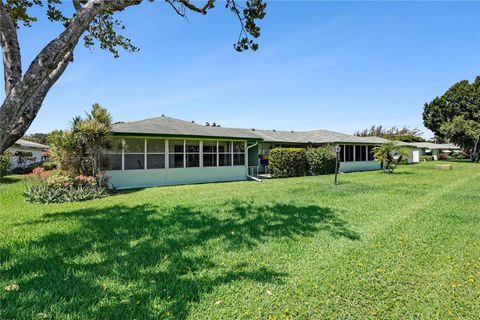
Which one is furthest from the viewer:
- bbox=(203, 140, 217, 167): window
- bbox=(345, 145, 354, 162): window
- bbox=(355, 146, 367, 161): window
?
bbox=(355, 146, 367, 161): window

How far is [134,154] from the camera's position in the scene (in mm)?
13875

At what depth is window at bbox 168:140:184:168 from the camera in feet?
49.3

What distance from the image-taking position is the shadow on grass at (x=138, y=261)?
2902 mm

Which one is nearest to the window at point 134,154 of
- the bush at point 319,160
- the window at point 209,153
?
the window at point 209,153

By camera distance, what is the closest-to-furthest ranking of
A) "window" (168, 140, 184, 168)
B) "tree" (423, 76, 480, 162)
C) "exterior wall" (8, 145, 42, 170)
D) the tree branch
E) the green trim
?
the tree branch → the green trim → "window" (168, 140, 184, 168) → "exterior wall" (8, 145, 42, 170) → "tree" (423, 76, 480, 162)

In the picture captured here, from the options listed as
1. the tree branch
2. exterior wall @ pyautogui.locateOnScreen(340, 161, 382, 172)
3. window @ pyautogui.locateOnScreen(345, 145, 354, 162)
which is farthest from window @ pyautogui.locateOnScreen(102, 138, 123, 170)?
window @ pyautogui.locateOnScreen(345, 145, 354, 162)

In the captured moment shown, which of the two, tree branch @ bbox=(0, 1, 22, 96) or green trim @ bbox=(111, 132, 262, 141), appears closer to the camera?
tree branch @ bbox=(0, 1, 22, 96)

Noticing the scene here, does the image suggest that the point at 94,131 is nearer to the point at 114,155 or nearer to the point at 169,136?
the point at 114,155

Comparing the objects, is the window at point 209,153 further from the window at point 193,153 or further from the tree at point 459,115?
the tree at point 459,115

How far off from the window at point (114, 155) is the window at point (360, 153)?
73.5 feet

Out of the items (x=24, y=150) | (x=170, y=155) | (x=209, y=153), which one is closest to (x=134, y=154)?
(x=170, y=155)

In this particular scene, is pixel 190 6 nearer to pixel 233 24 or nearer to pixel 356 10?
pixel 233 24

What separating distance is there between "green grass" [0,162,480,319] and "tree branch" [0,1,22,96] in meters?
2.70

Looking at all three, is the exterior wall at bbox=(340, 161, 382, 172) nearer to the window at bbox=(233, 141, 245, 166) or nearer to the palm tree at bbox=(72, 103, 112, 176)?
the window at bbox=(233, 141, 245, 166)
